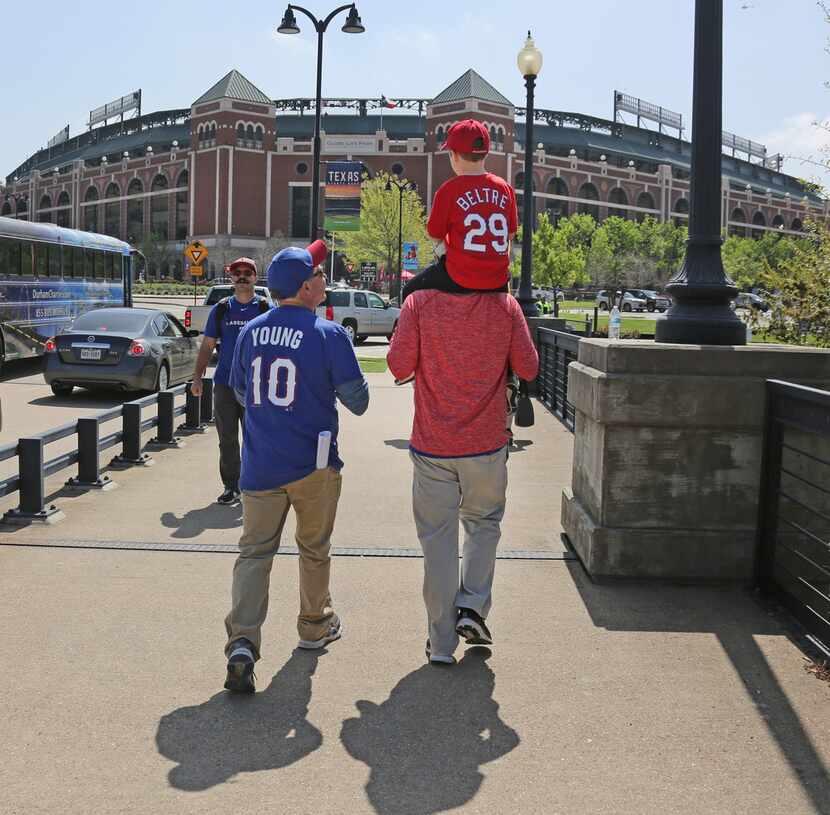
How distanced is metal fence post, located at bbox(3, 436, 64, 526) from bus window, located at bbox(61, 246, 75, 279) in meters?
16.2

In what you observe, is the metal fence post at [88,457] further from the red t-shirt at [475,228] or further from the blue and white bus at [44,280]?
the blue and white bus at [44,280]

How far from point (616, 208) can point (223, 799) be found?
118451 mm

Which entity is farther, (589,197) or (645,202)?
(645,202)

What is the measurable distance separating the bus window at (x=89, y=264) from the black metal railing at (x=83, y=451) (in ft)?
43.0

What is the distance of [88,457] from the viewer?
836cm

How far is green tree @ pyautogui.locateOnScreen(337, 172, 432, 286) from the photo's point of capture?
75438 mm

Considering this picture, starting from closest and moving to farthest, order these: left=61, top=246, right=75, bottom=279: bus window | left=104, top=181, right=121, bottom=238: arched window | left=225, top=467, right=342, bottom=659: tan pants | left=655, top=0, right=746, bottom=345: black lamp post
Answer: left=225, top=467, right=342, bottom=659: tan pants
left=655, top=0, right=746, bottom=345: black lamp post
left=61, top=246, right=75, bottom=279: bus window
left=104, top=181, right=121, bottom=238: arched window

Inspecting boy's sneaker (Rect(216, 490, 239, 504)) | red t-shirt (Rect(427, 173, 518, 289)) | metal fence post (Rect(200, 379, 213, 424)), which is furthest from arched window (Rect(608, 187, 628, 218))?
red t-shirt (Rect(427, 173, 518, 289))

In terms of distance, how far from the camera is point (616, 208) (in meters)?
117

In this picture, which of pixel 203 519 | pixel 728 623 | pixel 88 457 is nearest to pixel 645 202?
pixel 88 457

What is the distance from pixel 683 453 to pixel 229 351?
3.66 meters

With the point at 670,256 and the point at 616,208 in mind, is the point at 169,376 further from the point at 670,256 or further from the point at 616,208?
the point at 616,208

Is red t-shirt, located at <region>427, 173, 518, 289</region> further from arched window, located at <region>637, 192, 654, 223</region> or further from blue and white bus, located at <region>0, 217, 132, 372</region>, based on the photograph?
arched window, located at <region>637, 192, 654, 223</region>

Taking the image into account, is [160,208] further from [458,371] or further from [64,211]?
[458,371]
